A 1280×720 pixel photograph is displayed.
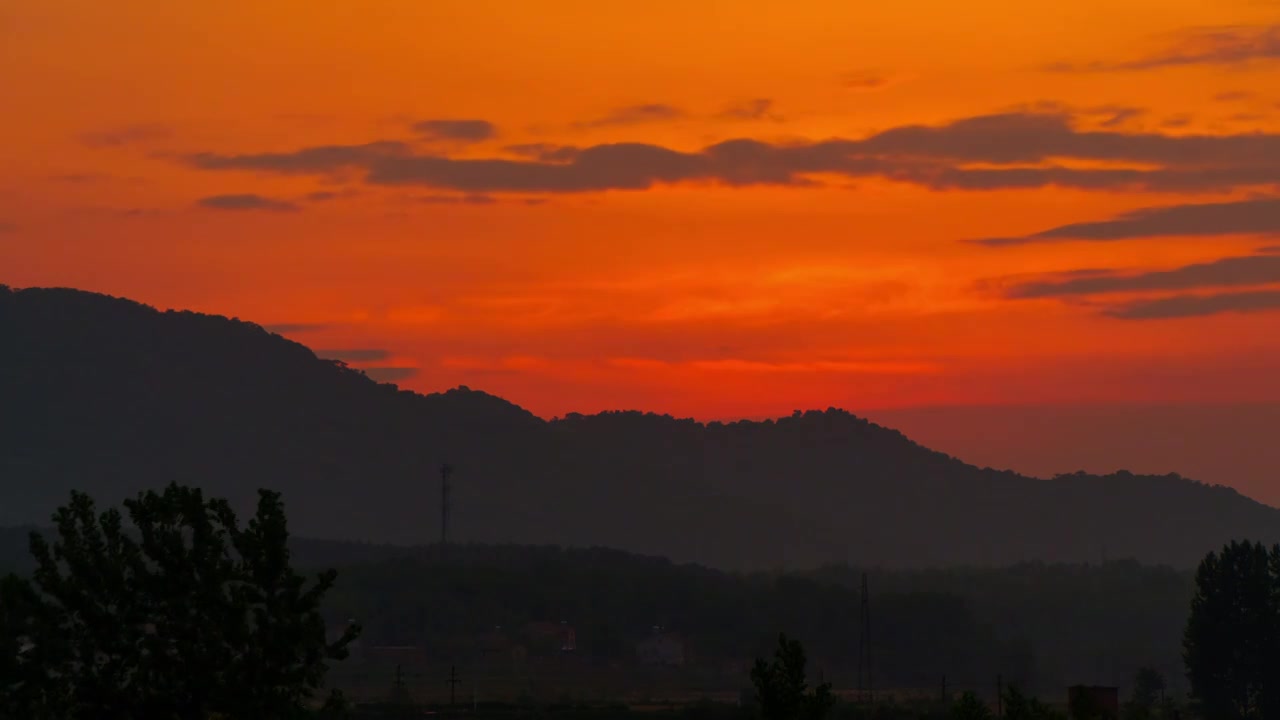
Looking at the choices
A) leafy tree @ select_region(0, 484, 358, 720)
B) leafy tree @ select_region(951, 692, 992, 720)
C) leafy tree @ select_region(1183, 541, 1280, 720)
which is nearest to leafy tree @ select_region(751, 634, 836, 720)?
leafy tree @ select_region(951, 692, 992, 720)

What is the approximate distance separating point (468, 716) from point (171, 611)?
86.5 metres

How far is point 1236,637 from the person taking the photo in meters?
138

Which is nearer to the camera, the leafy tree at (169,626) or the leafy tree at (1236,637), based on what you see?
the leafy tree at (169,626)

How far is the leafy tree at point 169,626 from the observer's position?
5469 centimetres

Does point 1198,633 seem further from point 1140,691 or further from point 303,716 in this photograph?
point 303,716

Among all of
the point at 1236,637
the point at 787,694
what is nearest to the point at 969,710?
the point at 787,694

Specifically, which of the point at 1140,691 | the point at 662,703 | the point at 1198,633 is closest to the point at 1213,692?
the point at 1198,633

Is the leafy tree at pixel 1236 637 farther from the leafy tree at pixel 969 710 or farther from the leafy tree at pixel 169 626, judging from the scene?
the leafy tree at pixel 169 626

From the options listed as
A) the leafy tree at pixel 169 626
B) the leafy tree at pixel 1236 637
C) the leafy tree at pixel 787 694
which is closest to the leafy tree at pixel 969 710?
the leafy tree at pixel 787 694

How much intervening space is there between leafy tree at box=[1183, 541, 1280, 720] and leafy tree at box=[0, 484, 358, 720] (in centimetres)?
9228

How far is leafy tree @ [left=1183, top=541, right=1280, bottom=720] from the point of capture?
135 m

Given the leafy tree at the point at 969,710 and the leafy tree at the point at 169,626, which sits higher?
the leafy tree at the point at 169,626

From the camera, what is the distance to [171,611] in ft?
185

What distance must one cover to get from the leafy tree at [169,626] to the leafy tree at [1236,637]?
303 feet
